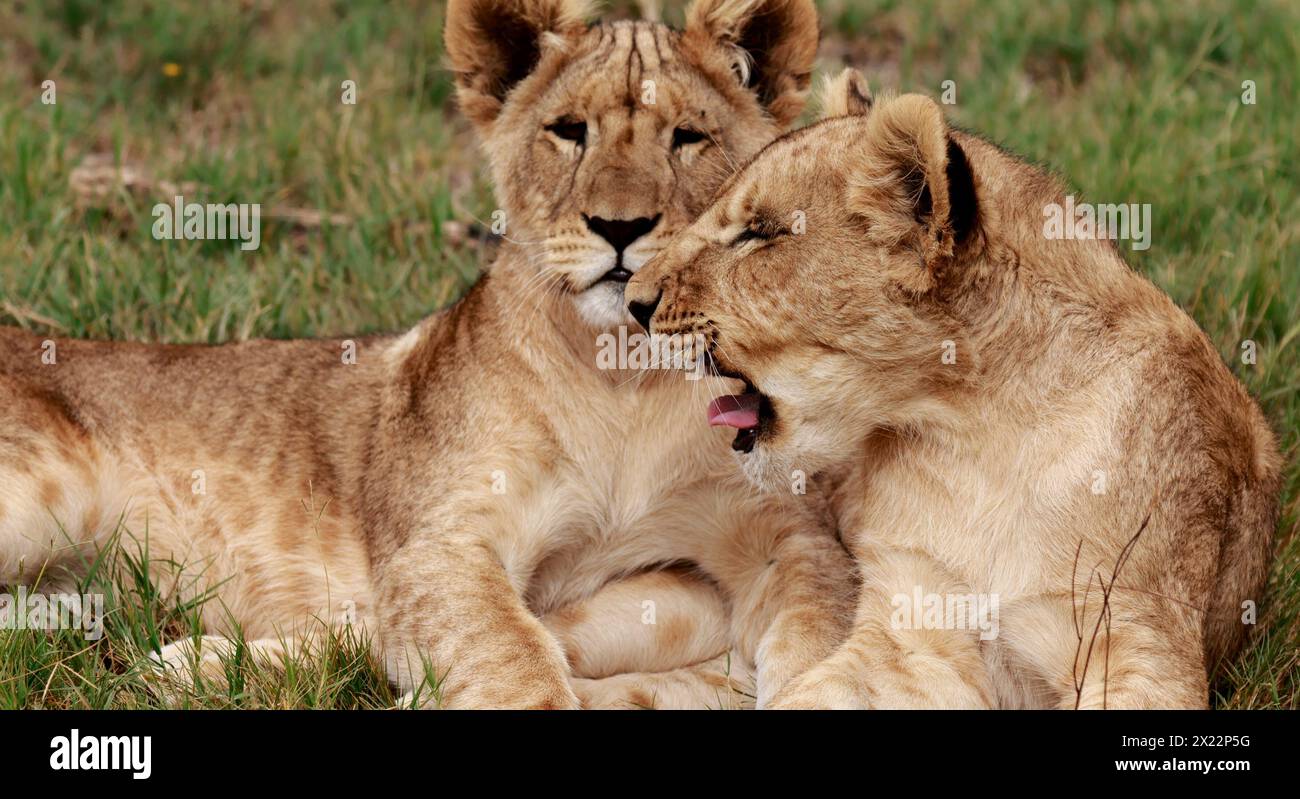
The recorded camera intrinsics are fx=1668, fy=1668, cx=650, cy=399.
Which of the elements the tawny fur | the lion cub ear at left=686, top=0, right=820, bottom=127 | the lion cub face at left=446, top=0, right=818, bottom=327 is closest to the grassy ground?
the tawny fur

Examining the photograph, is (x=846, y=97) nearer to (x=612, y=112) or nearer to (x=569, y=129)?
(x=612, y=112)

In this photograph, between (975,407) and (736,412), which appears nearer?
(975,407)

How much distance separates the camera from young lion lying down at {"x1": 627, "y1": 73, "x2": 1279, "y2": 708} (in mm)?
3469

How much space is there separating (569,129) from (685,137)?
1.02 feet

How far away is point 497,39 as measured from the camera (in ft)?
15.1

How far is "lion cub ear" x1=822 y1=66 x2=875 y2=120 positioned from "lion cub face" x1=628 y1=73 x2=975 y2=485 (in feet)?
0.69

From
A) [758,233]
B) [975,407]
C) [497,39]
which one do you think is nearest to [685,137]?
[758,233]

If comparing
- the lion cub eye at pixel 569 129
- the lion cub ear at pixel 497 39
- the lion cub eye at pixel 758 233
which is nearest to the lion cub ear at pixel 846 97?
the lion cub eye at pixel 758 233

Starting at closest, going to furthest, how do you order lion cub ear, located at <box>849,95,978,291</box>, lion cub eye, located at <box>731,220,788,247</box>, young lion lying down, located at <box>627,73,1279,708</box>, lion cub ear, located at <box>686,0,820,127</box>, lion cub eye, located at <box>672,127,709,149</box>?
1. lion cub ear, located at <box>849,95,978,291</box>
2. young lion lying down, located at <box>627,73,1279,708</box>
3. lion cub eye, located at <box>731,220,788,247</box>
4. lion cub eye, located at <box>672,127,709,149</box>
5. lion cub ear, located at <box>686,0,820,127</box>

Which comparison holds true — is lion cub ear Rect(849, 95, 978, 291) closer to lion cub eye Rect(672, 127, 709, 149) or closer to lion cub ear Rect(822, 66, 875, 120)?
lion cub ear Rect(822, 66, 875, 120)

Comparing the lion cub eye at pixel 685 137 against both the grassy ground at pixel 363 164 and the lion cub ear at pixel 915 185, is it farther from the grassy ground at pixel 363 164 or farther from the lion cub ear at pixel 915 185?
the grassy ground at pixel 363 164

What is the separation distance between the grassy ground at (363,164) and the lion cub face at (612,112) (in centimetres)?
115

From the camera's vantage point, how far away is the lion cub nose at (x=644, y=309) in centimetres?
382
